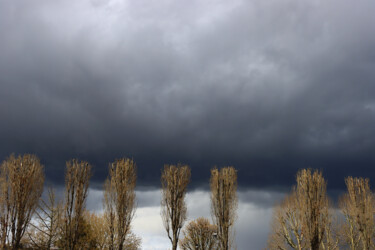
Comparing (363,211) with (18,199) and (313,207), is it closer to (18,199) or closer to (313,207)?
(313,207)

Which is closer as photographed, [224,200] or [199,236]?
[224,200]

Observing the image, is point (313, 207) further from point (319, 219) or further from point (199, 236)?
point (199, 236)

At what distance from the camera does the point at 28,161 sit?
24609 millimetres

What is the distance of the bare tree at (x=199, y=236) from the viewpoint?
4475 centimetres

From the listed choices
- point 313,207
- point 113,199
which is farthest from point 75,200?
point 313,207

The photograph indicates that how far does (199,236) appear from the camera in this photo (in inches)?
1779

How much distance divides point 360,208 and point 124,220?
23.4m

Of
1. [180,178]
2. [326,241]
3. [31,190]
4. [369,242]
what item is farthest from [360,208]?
[31,190]

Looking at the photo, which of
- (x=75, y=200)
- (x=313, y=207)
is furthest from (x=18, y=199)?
(x=313, y=207)

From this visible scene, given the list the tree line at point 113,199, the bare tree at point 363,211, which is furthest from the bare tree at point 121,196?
the bare tree at point 363,211

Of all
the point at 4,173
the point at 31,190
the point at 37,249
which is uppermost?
the point at 4,173

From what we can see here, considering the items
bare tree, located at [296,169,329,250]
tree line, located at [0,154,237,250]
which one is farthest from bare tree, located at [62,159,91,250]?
bare tree, located at [296,169,329,250]

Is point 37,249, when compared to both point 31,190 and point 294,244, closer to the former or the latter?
point 31,190

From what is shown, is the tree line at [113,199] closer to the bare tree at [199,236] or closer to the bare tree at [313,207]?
the bare tree at [313,207]
